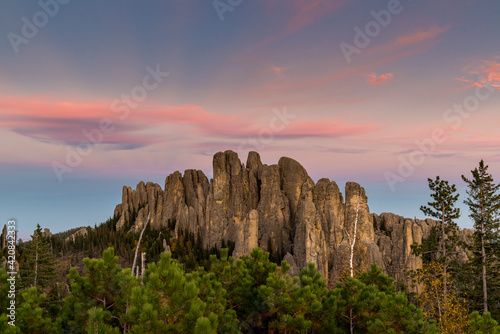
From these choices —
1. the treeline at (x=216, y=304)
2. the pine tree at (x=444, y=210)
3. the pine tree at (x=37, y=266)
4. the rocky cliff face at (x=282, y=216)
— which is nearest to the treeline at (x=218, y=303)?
the treeline at (x=216, y=304)

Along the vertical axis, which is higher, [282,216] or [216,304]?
[282,216]

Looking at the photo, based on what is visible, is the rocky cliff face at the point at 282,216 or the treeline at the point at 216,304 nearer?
the treeline at the point at 216,304

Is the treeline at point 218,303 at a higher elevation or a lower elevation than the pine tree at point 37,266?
higher

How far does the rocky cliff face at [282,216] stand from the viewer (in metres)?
76.6

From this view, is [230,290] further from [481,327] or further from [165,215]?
[165,215]

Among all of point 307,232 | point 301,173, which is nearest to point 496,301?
point 307,232

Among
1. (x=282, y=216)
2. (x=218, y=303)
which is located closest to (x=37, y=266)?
(x=218, y=303)

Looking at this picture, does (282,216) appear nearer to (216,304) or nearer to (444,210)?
(444,210)

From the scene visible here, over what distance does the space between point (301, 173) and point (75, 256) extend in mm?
Answer: 66752

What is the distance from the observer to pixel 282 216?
8869 cm

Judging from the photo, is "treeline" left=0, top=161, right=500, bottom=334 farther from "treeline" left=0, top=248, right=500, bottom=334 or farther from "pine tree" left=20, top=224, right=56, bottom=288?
"pine tree" left=20, top=224, right=56, bottom=288

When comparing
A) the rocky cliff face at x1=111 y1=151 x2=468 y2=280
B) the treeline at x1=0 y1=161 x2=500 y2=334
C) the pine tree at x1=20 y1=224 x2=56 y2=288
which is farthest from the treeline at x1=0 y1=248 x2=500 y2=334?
the rocky cliff face at x1=111 y1=151 x2=468 y2=280

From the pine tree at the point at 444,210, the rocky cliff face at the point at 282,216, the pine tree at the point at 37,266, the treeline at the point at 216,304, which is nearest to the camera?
the treeline at the point at 216,304

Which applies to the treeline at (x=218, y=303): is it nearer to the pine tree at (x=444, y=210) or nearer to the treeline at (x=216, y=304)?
the treeline at (x=216, y=304)
